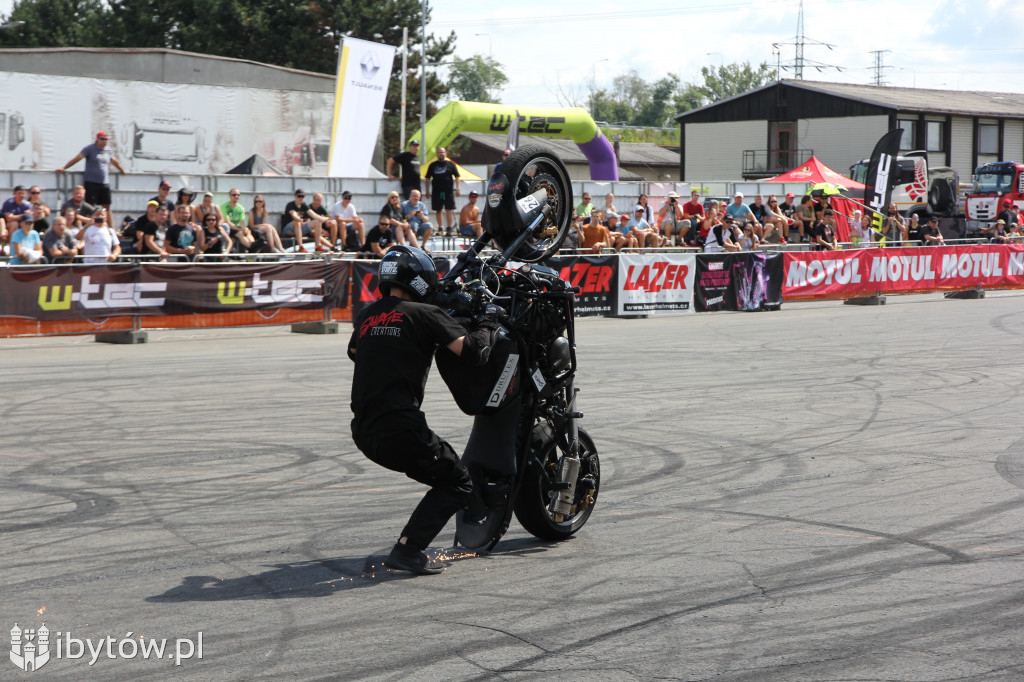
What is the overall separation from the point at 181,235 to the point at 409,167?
19.7 ft

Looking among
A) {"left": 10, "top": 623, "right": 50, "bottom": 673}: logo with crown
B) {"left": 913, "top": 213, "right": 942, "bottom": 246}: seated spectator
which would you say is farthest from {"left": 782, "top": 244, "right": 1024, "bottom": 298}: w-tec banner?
{"left": 10, "top": 623, "right": 50, "bottom": 673}: logo with crown

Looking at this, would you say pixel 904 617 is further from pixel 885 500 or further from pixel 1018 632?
pixel 885 500

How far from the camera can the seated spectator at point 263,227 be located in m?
19.4

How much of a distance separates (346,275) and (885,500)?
12.9 meters

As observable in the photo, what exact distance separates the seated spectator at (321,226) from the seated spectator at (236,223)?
136cm

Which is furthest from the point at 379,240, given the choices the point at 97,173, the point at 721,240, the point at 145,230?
the point at 721,240

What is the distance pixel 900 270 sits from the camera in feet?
87.4

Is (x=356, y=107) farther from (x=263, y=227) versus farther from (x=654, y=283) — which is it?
(x=654, y=283)

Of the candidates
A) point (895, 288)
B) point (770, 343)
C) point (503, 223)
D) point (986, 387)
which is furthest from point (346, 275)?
point (895, 288)

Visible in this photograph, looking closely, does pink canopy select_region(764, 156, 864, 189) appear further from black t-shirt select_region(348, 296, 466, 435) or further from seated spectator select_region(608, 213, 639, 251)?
black t-shirt select_region(348, 296, 466, 435)

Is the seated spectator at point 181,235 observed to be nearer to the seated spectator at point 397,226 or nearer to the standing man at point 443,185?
the seated spectator at point 397,226

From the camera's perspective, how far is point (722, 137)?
67.6 m

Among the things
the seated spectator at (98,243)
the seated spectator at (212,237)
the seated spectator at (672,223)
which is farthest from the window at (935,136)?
the seated spectator at (98,243)

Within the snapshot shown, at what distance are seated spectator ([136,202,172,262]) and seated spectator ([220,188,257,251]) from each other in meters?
0.78
